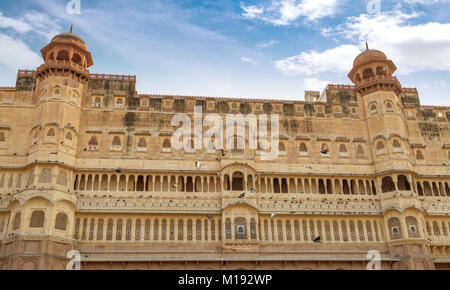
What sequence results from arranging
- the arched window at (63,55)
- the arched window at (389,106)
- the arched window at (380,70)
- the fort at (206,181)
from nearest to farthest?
the fort at (206,181) < the arched window at (63,55) < the arched window at (389,106) < the arched window at (380,70)

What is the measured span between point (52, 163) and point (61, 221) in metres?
4.92

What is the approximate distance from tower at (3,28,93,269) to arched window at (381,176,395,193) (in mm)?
28049

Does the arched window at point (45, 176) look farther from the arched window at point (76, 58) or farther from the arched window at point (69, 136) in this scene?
the arched window at point (76, 58)

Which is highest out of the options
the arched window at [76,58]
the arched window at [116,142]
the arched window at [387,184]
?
the arched window at [76,58]

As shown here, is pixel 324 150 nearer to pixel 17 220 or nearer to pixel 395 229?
pixel 395 229

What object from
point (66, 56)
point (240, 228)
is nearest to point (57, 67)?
point (66, 56)

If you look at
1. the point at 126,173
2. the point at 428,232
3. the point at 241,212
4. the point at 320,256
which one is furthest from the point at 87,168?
the point at 428,232

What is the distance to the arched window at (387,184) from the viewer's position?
126 feet

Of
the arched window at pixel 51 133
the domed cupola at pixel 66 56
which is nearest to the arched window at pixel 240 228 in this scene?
the arched window at pixel 51 133

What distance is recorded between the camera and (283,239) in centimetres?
3528

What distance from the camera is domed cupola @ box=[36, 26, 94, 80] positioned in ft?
124

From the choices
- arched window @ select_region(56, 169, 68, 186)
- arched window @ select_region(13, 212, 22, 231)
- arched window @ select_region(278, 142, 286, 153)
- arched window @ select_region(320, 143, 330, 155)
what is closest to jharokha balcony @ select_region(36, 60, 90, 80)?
arched window @ select_region(56, 169, 68, 186)

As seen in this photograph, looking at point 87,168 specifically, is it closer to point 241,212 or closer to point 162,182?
point 162,182

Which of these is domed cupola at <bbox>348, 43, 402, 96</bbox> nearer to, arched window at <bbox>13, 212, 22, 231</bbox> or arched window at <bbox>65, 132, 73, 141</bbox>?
arched window at <bbox>65, 132, 73, 141</bbox>
